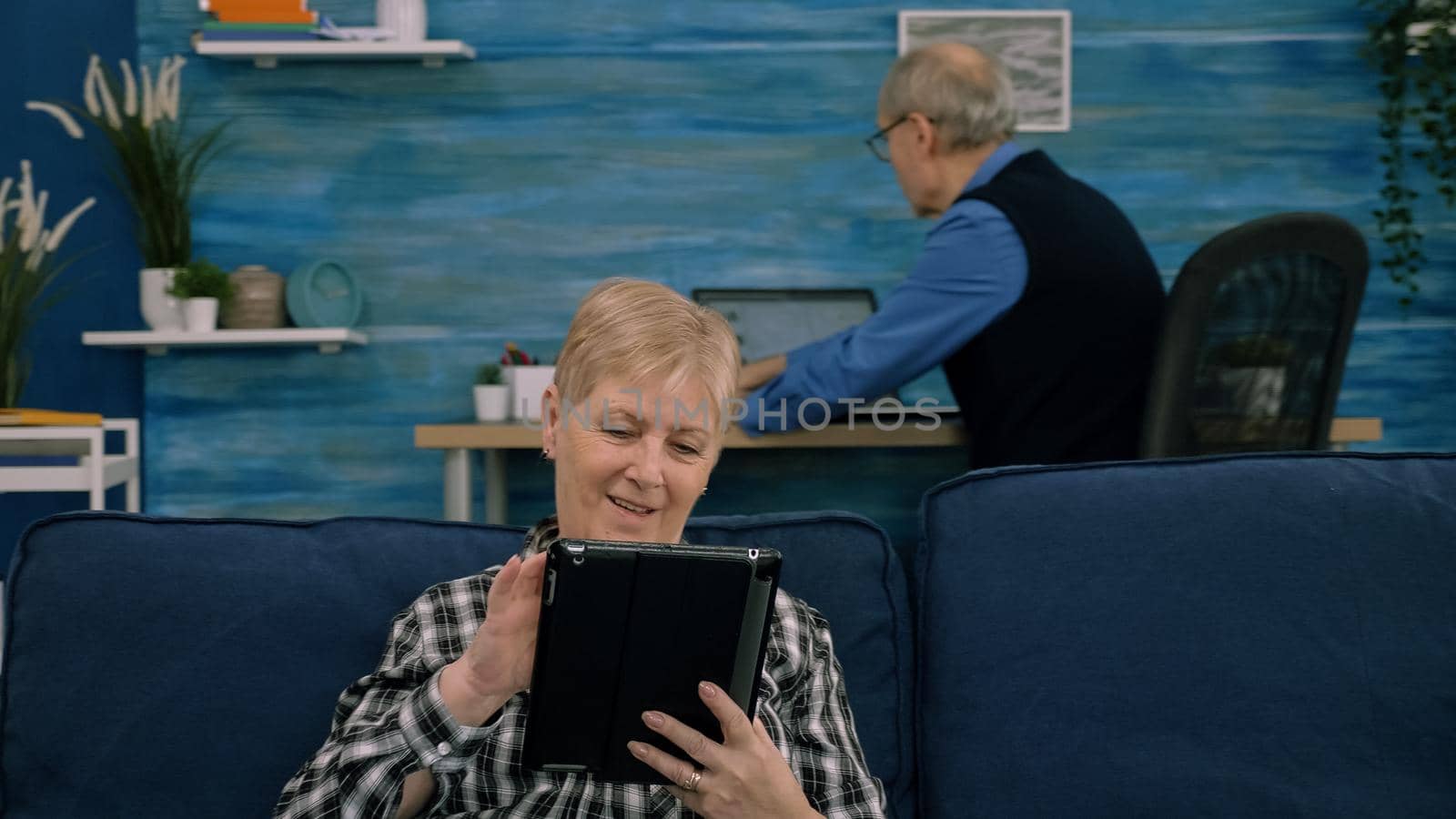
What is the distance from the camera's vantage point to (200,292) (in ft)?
9.09

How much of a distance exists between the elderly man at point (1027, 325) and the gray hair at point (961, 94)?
0.11 metres

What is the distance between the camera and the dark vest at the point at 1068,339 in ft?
6.72

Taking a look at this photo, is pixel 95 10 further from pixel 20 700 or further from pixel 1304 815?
pixel 1304 815

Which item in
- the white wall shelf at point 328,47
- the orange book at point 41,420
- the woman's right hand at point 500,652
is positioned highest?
the white wall shelf at point 328,47

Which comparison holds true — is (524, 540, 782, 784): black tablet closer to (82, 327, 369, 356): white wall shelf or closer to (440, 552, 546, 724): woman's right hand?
(440, 552, 546, 724): woman's right hand

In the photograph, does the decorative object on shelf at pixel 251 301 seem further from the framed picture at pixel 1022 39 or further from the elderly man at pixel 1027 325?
the framed picture at pixel 1022 39

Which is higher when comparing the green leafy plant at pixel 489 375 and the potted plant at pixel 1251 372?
the potted plant at pixel 1251 372

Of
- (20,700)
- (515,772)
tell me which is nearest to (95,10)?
(20,700)

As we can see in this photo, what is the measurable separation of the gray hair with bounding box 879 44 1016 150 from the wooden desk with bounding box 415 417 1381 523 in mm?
518

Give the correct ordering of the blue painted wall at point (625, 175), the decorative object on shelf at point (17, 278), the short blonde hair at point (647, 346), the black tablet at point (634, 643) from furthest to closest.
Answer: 1. the blue painted wall at point (625, 175)
2. the decorative object on shelf at point (17, 278)
3. the short blonde hair at point (647, 346)
4. the black tablet at point (634, 643)

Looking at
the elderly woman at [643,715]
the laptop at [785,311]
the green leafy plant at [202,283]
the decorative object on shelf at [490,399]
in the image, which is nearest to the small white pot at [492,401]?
the decorative object on shelf at [490,399]

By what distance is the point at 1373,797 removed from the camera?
1192 millimetres

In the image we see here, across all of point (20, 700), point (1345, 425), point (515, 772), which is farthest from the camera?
point (1345, 425)

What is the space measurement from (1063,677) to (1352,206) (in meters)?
2.22
